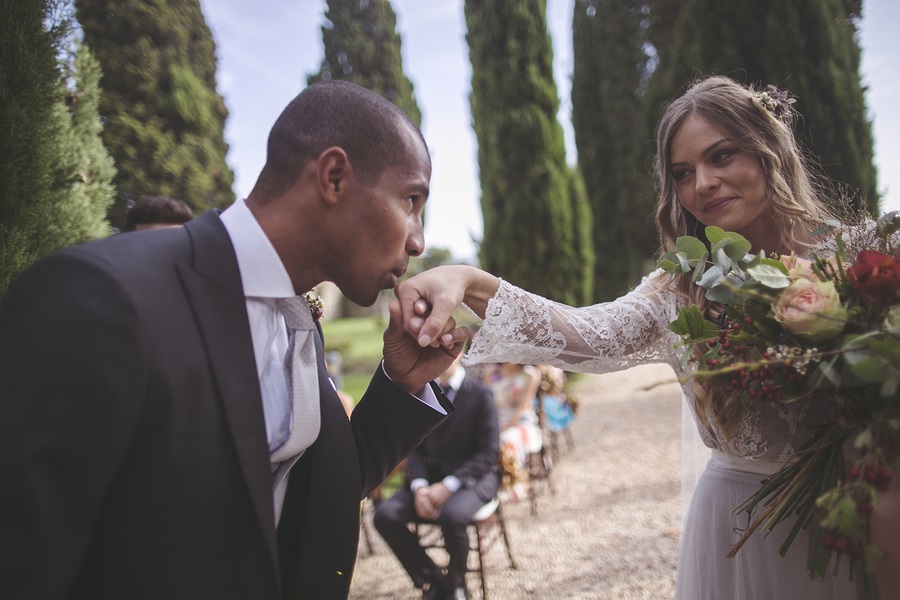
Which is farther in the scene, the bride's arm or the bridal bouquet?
the bride's arm

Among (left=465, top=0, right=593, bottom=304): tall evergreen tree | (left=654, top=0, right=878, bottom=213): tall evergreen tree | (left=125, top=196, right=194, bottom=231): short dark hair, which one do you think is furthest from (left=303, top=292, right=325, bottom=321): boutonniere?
(left=465, top=0, right=593, bottom=304): tall evergreen tree

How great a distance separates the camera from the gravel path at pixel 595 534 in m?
4.78

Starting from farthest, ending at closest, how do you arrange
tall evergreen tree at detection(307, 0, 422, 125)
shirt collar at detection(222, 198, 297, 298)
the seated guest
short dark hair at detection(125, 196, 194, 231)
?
1. tall evergreen tree at detection(307, 0, 422, 125)
2. the seated guest
3. short dark hair at detection(125, 196, 194, 231)
4. shirt collar at detection(222, 198, 297, 298)

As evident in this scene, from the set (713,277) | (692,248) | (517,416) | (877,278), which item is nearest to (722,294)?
(713,277)

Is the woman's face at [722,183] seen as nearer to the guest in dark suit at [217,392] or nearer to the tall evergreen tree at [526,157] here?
the guest in dark suit at [217,392]

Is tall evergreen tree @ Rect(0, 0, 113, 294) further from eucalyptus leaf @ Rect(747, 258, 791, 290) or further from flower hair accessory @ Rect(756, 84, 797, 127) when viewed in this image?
flower hair accessory @ Rect(756, 84, 797, 127)

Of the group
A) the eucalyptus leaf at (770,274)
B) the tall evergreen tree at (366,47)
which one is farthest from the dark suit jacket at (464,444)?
the tall evergreen tree at (366,47)

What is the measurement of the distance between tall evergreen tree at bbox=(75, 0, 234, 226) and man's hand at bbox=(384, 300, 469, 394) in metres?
6.25

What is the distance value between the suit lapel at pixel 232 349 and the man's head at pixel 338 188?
164mm

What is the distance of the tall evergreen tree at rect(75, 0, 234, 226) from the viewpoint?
7238 millimetres

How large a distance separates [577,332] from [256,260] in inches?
48.6

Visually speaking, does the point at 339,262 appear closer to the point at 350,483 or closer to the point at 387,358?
the point at 387,358

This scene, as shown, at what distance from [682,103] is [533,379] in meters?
4.61

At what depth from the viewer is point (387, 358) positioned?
180 centimetres
